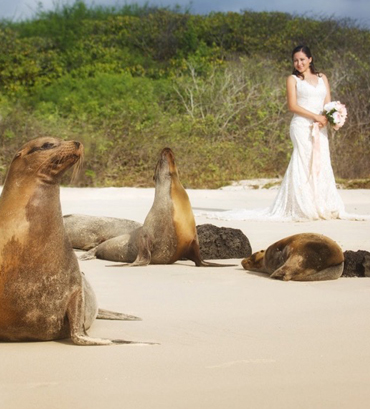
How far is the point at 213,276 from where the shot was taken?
8.27 m

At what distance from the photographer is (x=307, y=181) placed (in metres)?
13.8

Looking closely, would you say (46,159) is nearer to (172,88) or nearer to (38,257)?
(38,257)

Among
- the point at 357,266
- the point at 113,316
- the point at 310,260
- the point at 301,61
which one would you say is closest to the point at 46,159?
the point at 113,316

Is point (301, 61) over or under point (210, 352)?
over

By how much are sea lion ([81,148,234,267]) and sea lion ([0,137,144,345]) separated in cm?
398

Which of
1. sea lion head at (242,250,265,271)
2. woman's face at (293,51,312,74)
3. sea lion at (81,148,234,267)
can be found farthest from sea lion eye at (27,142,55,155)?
woman's face at (293,51,312,74)

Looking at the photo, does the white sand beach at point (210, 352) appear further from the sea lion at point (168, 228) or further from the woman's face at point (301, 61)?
the woman's face at point (301, 61)

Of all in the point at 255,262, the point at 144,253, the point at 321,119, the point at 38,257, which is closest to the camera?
the point at 38,257

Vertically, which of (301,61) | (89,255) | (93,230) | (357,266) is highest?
(301,61)

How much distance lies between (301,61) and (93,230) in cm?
438

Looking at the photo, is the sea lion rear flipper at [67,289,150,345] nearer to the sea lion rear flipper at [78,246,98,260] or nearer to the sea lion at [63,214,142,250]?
the sea lion rear flipper at [78,246,98,260]

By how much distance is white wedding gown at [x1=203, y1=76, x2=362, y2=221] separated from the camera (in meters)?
13.6

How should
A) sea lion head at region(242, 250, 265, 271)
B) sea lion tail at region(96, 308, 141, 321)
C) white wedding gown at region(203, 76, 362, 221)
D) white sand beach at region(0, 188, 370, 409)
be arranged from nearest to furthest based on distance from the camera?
white sand beach at region(0, 188, 370, 409)
sea lion tail at region(96, 308, 141, 321)
sea lion head at region(242, 250, 265, 271)
white wedding gown at region(203, 76, 362, 221)

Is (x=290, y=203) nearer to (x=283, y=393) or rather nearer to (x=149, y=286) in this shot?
(x=149, y=286)
